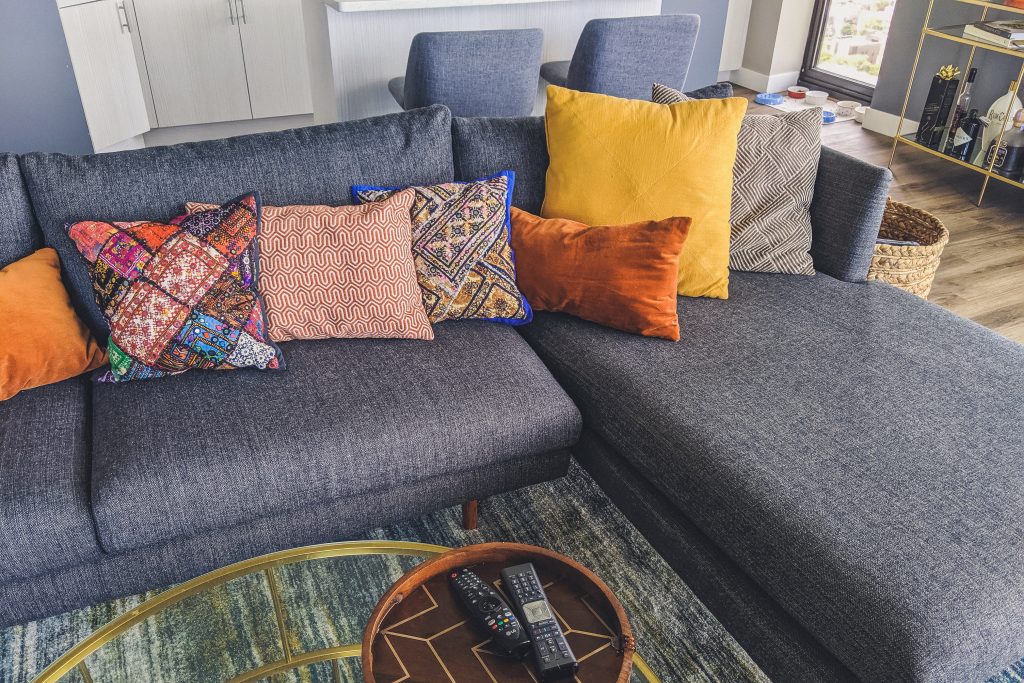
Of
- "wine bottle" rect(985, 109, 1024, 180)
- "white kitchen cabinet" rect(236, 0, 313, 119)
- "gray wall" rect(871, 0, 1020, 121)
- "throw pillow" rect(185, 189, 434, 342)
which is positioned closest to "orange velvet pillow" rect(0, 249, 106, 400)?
"throw pillow" rect(185, 189, 434, 342)

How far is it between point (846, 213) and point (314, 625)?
1661 mm

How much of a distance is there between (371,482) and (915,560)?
3.34 feet

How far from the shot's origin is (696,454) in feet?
5.40

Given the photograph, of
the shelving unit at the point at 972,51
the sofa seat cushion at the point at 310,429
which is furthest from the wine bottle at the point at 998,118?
the sofa seat cushion at the point at 310,429

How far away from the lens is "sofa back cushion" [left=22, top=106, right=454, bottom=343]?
1.88m

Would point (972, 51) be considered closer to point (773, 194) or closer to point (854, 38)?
point (854, 38)

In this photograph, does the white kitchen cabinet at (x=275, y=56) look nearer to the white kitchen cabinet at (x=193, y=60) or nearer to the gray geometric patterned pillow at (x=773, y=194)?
the white kitchen cabinet at (x=193, y=60)

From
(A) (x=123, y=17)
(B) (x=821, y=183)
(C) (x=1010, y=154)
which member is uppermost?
(A) (x=123, y=17)

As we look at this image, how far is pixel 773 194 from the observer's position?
7.22 feet

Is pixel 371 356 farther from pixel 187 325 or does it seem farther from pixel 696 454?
pixel 696 454

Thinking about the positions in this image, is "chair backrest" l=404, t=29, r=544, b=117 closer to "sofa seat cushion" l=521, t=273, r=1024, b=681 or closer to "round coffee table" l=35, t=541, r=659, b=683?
"sofa seat cushion" l=521, t=273, r=1024, b=681

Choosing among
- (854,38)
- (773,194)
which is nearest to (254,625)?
(773,194)

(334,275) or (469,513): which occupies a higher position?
(334,275)

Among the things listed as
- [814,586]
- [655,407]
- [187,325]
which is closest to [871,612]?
[814,586]
